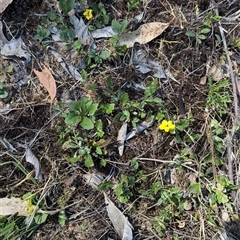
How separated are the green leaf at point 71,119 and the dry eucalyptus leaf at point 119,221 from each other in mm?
475

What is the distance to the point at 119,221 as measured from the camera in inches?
89.4

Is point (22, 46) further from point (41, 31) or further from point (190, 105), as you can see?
point (190, 105)

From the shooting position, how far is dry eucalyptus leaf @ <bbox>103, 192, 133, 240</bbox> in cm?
226

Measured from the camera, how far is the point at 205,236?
7.55ft

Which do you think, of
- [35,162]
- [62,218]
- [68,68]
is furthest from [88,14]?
[62,218]

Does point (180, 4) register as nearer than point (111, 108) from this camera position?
No

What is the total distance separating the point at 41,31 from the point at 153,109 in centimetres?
75

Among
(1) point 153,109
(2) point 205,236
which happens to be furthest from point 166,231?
(1) point 153,109

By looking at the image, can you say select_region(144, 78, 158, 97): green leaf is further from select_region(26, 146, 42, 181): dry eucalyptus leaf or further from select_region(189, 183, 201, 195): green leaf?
select_region(26, 146, 42, 181): dry eucalyptus leaf

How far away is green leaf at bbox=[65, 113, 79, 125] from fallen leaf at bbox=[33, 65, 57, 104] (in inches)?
6.8

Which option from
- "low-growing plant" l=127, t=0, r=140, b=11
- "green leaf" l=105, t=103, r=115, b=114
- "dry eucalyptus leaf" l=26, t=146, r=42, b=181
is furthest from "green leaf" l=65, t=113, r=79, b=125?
"low-growing plant" l=127, t=0, r=140, b=11

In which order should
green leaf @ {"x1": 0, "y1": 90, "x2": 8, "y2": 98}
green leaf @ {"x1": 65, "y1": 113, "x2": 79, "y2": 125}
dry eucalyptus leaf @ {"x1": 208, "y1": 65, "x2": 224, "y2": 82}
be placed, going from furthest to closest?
dry eucalyptus leaf @ {"x1": 208, "y1": 65, "x2": 224, "y2": 82} < green leaf @ {"x1": 0, "y1": 90, "x2": 8, "y2": 98} < green leaf @ {"x1": 65, "y1": 113, "x2": 79, "y2": 125}

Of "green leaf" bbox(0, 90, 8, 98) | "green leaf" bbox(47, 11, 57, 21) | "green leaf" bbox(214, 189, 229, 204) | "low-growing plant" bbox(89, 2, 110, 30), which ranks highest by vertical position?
"green leaf" bbox(47, 11, 57, 21)

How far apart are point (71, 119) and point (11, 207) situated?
1.82 ft
